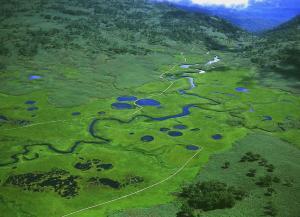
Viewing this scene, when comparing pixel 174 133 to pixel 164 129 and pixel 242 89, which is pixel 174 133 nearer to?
pixel 164 129

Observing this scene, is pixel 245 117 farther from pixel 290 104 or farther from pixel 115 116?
pixel 115 116

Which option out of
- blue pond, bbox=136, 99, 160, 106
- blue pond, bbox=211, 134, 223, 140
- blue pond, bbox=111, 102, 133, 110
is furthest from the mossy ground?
blue pond, bbox=136, 99, 160, 106

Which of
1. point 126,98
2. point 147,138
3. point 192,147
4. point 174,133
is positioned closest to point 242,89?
point 126,98

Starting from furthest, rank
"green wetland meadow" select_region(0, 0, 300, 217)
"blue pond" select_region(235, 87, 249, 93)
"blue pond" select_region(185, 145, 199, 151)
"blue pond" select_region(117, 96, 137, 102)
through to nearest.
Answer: "blue pond" select_region(235, 87, 249, 93)
"blue pond" select_region(117, 96, 137, 102)
"blue pond" select_region(185, 145, 199, 151)
"green wetland meadow" select_region(0, 0, 300, 217)

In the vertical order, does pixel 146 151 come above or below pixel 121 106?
below

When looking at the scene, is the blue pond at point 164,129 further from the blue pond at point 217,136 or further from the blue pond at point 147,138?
the blue pond at point 217,136

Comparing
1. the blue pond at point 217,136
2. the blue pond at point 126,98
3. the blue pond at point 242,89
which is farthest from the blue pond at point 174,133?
the blue pond at point 242,89

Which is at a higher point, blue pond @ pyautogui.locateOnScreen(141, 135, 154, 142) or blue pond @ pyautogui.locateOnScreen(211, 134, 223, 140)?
blue pond @ pyautogui.locateOnScreen(211, 134, 223, 140)

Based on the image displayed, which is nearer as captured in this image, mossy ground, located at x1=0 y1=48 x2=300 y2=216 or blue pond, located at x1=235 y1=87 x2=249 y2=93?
mossy ground, located at x1=0 y1=48 x2=300 y2=216

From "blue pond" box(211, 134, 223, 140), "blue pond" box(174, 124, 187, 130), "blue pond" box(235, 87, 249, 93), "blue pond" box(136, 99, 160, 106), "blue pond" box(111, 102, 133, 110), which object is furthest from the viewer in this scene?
"blue pond" box(235, 87, 249, 93)

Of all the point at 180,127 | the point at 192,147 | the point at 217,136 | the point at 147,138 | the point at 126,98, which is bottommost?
the point at 147,138

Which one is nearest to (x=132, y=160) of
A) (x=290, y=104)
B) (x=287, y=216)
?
(x=287, y=216)

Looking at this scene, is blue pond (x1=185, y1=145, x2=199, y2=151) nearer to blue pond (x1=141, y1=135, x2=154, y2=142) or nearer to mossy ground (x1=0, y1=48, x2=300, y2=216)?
mossy ground (x1=0, y1=48, x2=300, y2=216)
